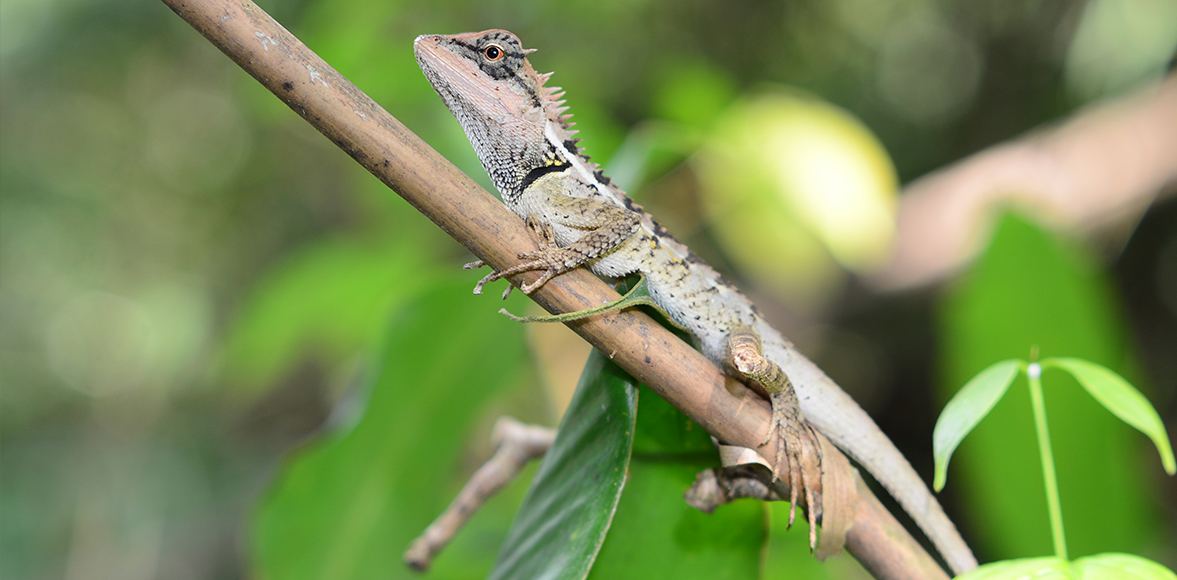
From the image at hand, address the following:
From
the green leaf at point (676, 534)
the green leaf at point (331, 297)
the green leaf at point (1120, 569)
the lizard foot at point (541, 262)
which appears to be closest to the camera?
the green leaf at point (1120, 569)

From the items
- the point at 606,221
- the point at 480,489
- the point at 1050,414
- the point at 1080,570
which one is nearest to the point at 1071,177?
the point at 1050,414

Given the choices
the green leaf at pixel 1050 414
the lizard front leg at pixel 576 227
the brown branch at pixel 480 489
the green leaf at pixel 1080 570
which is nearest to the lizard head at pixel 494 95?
the lizard front leg at pixel 576 227

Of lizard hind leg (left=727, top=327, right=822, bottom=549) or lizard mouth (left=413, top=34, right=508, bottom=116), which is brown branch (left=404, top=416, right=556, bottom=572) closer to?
lizard hind leg (left=727, top=327, right=822, bottom=549)

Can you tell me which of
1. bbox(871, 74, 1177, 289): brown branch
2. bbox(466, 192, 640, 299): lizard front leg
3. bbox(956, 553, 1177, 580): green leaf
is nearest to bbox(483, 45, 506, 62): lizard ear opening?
bbox(466, 192, 640, 299): lizard front leg

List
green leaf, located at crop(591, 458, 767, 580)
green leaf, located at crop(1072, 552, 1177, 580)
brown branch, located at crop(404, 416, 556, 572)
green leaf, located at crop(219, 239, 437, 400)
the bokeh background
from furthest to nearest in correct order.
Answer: green leaf, located at crop(219, 239, 437, 400), the bokeh background, brown branch, located at crop(404, 416, 556, 572), green leaf, located at crop(591, 458, 767, 580), green leaf, located at crop(1072, 552, 1177, 580)

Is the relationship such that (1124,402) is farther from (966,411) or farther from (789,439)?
(789,439)

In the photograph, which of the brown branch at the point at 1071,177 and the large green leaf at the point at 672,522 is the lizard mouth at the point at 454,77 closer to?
the large green leaf at the point at 672,522
